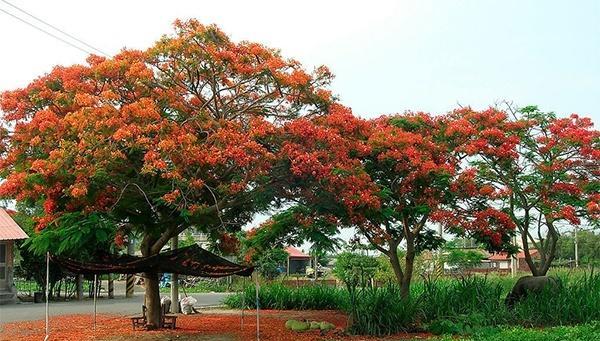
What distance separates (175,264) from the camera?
14.4m

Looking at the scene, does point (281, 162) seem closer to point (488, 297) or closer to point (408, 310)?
point (408, 310)

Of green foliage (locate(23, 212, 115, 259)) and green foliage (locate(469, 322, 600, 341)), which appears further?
green foliage (locate(469, 322, 600, 341))

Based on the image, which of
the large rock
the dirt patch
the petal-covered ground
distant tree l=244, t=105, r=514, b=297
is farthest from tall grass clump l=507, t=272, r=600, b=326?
the dirt patch

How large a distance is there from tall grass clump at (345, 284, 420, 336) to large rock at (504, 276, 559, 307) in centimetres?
351

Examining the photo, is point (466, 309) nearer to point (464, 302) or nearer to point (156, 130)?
point (464, 302)

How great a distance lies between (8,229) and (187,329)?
1286 centimetres

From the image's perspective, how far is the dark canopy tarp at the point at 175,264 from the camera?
47.0ft

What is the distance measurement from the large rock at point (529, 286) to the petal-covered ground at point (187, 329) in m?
4.12

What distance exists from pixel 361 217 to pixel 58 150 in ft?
19.2

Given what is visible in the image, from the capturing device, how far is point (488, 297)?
16500mm

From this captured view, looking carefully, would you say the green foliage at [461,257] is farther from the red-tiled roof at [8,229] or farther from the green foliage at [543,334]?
the green foliage at [543,334]

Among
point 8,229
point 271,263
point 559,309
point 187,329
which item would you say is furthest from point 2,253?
point 559,309

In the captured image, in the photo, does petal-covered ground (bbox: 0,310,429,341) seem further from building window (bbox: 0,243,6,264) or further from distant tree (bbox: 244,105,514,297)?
building window (bbox: 0,243,6,264)

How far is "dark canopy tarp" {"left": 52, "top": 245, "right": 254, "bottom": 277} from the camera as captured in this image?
47.0 ft
